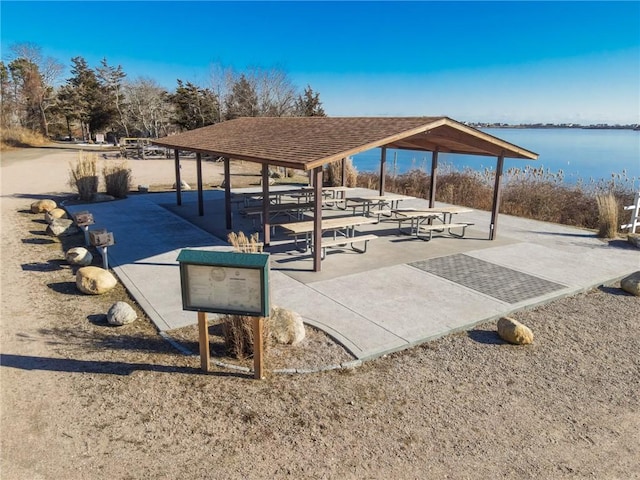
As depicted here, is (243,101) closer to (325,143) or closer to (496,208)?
(496,208)

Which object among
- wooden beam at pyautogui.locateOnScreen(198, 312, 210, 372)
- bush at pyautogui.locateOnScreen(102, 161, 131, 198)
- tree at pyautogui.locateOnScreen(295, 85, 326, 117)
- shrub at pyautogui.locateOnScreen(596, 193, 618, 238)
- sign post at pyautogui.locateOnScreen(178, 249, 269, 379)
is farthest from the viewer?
tree at pyautogui.locateOnScreen(295, 85, 326, 117)

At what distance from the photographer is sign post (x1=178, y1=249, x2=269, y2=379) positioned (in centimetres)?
412

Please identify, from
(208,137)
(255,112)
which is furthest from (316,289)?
(255,112)

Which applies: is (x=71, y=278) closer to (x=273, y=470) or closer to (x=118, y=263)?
(x=118, y=263)

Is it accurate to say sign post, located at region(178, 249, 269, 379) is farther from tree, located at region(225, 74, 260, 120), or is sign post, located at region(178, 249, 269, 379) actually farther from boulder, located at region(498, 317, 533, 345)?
tree, located at region(225, 74, 260, 120)

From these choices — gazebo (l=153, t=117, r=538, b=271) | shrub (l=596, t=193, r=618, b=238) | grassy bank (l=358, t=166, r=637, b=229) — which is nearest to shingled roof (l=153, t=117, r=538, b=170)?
gazebo (l=153, t=117, r=538, b=271)

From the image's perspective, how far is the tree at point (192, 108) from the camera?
33156 mm

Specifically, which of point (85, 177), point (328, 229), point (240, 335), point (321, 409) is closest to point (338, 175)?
point (85, 177)

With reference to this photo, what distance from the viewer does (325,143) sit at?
8.41 m

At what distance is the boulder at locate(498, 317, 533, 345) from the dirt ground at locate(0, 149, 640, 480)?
0.38ft

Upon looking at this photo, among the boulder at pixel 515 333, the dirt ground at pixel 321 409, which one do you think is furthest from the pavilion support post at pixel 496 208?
the boulder at pixel 515 333

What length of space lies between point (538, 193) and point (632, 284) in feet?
28.5

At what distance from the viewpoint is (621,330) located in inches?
231

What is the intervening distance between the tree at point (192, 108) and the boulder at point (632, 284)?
99.1 feet
